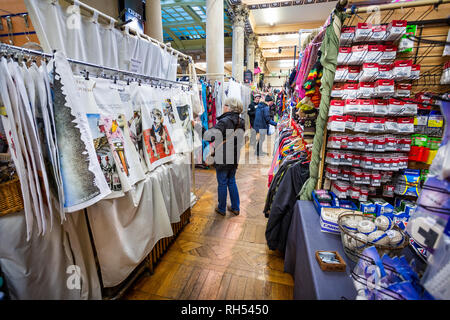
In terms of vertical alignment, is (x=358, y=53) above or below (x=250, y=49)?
below

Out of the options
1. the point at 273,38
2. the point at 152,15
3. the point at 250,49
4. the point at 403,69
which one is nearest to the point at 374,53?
the point at 403,69

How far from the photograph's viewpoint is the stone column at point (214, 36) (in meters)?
5.10

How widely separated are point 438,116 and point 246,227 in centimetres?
208

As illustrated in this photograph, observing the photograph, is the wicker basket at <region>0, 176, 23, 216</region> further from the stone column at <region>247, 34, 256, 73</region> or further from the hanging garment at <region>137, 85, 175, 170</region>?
the stone column at <region>247, 34, 256, 73</region>

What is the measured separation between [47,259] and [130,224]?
1.59 ft

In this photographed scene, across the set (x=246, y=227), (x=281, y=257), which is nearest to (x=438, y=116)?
(x=281, y=257)

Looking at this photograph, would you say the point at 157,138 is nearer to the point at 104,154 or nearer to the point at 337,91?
the point at 104,154

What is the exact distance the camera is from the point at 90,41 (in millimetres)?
1615

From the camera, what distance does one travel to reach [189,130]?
236 cm

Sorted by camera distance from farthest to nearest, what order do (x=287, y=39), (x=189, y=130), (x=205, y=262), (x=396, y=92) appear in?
(x=287, y=39) → (x=189, y=130) → (x=205, y=262) → (x=396, y=92)

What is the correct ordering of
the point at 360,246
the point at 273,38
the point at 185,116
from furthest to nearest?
1. the point at 273,38
2. the point at 185,116
3. the point at 360,246

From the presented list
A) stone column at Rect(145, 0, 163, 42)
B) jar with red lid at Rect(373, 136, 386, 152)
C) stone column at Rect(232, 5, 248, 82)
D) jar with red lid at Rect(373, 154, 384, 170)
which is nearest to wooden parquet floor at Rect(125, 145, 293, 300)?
jar with red lid at Rect(373, 154, 384, 170)
